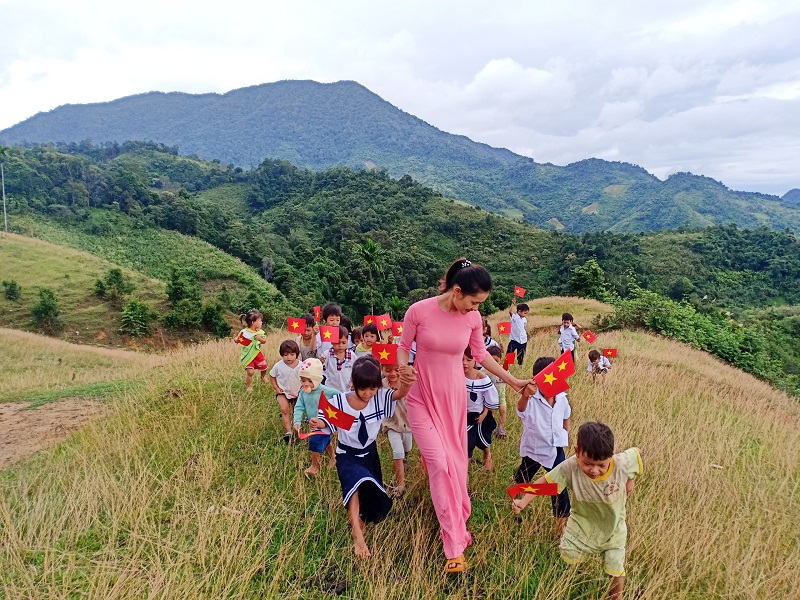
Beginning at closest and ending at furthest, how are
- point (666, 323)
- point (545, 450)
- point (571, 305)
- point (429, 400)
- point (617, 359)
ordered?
point (429, 400) → point (545, 450) → point (617, 359) → point (666, 323) → point (571, 305)

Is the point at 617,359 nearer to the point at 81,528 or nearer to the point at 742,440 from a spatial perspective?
the point at 742,440

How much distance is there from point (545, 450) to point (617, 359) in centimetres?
775

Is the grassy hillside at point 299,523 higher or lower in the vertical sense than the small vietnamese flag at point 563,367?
lower

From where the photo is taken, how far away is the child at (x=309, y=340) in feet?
18.3

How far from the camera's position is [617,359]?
398 inches

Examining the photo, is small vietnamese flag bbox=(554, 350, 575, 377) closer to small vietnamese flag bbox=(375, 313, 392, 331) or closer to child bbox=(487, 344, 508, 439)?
child bbox=(487, 344, 508, 439)

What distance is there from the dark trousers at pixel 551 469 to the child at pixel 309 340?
2929 mm

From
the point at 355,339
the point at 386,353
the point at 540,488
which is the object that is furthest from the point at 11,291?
the point at 540,488

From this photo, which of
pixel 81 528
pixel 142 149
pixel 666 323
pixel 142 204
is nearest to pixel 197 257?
pixel 142 204

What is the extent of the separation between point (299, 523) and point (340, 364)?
1846 mm

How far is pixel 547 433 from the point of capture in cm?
330

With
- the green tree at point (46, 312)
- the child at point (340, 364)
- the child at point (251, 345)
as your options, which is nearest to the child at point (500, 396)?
the child at point (340, 364)

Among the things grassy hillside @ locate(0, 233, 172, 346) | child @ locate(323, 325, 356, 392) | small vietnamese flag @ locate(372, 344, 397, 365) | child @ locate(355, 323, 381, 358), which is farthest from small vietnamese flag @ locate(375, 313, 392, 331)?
grassy hillside @ locate(0, 233, 172, 346)

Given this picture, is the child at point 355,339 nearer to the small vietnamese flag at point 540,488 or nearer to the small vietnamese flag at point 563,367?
the small vietnamese flag at point 563,367
